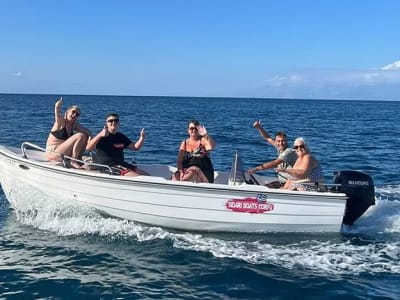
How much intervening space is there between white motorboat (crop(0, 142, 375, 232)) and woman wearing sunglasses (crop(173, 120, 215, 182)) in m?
0.54

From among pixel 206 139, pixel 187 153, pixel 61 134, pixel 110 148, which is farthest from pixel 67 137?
pixel 206 139

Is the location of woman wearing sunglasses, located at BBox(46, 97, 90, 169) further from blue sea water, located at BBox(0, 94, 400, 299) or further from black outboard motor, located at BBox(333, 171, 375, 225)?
black outboard motor, located at BBox(333, 171, 375, 225)

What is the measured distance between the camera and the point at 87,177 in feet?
28.8

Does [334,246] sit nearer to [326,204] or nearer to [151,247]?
[326,204]

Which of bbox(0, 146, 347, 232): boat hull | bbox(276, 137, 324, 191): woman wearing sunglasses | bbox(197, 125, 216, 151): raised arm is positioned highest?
bbox(197, 125, 216, 151): raised arm

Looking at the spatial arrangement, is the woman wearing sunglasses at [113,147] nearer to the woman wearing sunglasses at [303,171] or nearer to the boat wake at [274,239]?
the boat wake at [274,239]

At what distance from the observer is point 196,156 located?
29.7ft

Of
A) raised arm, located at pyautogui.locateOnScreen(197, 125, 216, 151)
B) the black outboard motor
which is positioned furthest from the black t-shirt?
the black outboard motor

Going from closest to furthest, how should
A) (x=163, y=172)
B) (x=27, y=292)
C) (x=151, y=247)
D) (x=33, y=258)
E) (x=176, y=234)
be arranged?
(x=27, y=292) → (x=33, y=258) → (x=151, y=247) → (x=176, y=234) → (x=163, y=172)

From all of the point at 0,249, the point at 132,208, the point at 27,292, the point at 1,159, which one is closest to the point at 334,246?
the point at 132,208

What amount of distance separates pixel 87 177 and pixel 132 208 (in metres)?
0.97

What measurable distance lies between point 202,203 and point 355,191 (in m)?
2.64

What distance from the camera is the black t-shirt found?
30.1ft

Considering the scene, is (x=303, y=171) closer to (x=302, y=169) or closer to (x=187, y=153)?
(x=302, y=169)
